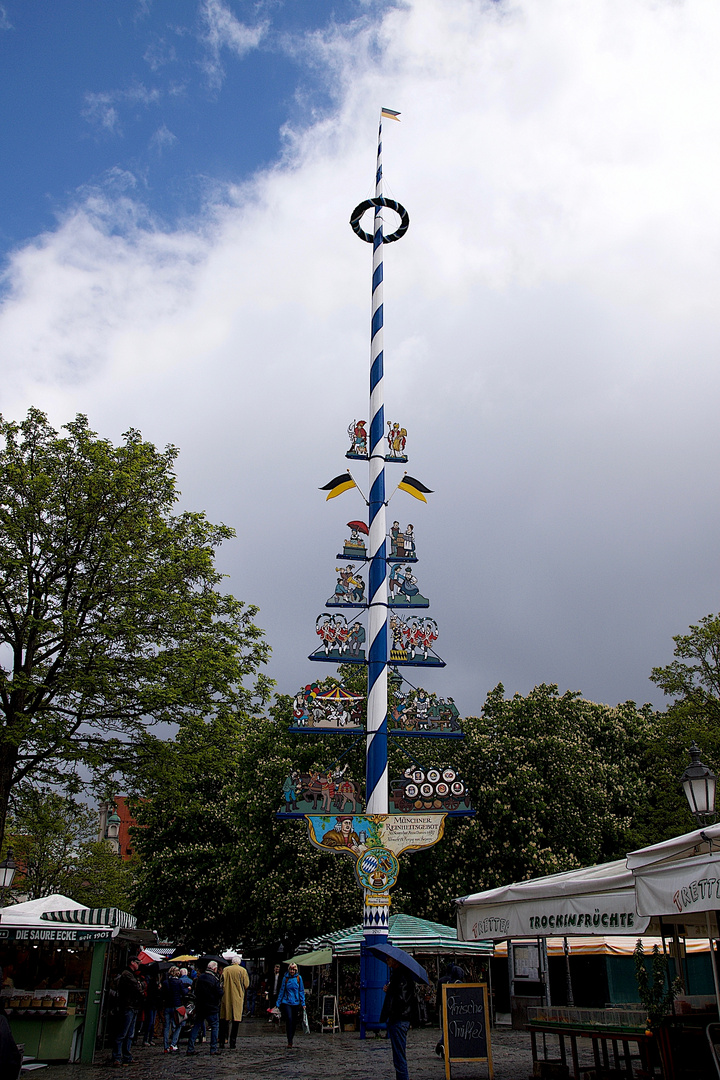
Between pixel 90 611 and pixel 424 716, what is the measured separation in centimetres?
773

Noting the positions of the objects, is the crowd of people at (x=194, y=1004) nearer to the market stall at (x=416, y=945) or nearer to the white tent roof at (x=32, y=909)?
the white tent roof at (x=32, y=909)

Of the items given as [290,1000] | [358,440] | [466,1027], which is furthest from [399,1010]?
[358,440]

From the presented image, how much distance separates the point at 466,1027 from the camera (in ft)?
34.6

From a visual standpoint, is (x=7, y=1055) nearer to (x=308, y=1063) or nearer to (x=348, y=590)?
(x=308, y=1063)

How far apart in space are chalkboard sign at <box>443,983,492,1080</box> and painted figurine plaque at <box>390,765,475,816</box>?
25.1 feet

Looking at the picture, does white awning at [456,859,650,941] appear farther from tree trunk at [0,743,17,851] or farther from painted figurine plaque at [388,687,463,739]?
tree trunk at [0,743,17,851]

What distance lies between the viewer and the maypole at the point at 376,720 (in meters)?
17.7

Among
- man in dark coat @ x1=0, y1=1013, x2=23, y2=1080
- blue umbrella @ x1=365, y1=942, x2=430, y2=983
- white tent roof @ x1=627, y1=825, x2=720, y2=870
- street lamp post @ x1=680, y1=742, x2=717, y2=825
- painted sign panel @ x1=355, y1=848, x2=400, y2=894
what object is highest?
street lamp post @ x1=680, y1=742, x2=717, y2=825

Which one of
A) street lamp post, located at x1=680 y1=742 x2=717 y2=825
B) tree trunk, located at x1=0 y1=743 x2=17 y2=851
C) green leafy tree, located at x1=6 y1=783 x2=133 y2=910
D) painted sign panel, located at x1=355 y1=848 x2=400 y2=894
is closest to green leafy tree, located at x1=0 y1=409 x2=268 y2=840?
tree trunk, located at x1=0 y1=743 x2=17 y2=851

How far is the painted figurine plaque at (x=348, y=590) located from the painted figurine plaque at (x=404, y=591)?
0.72m

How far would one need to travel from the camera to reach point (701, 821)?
9484 mm

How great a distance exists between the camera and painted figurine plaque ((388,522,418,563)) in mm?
20678

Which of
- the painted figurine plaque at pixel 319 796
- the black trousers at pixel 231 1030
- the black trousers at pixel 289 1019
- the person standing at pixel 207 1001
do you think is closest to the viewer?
the person standing at pixel 207 1001

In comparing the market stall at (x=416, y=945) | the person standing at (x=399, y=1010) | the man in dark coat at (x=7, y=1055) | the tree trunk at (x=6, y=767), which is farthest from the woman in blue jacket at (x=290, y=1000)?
the man in dark coat at (x=7, y=1055)
